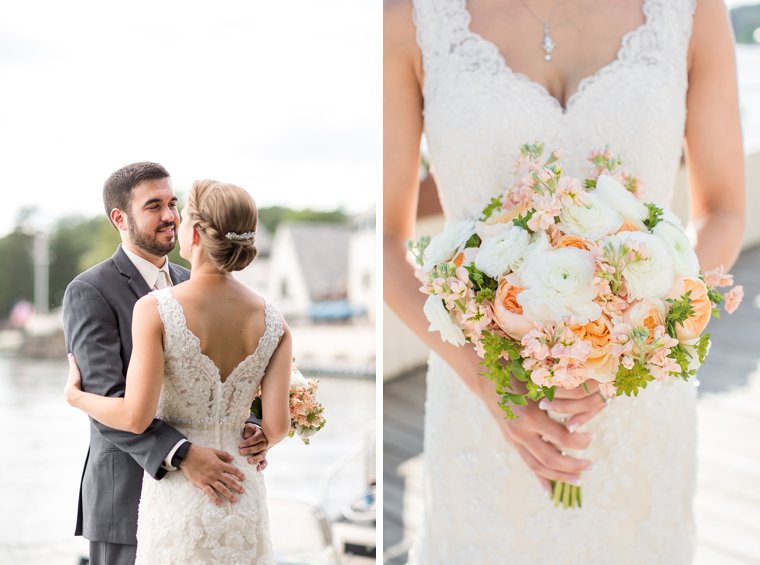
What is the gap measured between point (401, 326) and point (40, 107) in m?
3.45

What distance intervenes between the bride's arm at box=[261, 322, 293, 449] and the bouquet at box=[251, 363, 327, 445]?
0.07m

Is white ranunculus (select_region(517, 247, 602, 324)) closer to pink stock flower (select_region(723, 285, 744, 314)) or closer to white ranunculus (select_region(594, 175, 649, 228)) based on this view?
white ranunculus (select_region(594, 175, 649, 228))

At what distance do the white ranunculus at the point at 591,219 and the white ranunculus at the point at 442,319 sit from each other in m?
0.21

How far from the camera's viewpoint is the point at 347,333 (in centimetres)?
1547

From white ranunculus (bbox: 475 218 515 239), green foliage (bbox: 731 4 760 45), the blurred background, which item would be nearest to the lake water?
the blurred background

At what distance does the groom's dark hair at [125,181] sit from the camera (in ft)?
4.43

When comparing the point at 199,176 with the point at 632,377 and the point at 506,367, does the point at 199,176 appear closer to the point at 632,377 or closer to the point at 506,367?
the point at 506,367

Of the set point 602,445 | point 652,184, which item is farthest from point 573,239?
point 602,445

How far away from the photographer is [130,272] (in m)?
1.37

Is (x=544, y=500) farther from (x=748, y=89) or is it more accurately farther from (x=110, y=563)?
(x=748, y=89)

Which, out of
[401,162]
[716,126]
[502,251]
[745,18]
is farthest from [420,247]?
[745,18]

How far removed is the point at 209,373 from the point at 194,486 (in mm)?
198

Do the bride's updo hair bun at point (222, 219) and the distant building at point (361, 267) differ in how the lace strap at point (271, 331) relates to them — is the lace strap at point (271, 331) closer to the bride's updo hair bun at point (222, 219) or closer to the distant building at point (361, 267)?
the bride's updo hair bun at point (222, 219)

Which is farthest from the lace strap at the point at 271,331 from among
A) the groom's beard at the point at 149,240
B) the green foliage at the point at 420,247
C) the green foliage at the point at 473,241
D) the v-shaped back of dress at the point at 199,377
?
the green foliage at the point at 473,241
